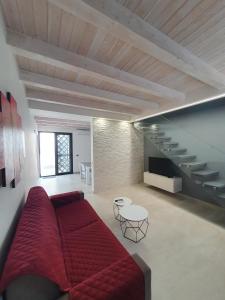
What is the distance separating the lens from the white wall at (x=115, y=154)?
4.95 m

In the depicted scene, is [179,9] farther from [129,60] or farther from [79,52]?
[79,52]

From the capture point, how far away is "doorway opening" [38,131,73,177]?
7.62 m

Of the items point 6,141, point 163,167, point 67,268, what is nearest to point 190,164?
point 163,167

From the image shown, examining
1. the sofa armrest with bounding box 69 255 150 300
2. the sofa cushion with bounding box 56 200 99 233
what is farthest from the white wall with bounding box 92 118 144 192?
the sofa armrest with bounding box 69 255 150 300

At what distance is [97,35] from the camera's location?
1576 millimetres

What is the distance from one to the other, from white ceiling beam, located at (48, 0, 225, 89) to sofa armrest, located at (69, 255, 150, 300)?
2015 millimetres

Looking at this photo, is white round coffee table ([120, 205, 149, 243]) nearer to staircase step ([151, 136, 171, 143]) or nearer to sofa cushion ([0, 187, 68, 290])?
sofa cushion ([0, 187, 68, 290])

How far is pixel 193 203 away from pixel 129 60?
149 inches

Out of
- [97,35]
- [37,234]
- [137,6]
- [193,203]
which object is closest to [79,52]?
[97,35]

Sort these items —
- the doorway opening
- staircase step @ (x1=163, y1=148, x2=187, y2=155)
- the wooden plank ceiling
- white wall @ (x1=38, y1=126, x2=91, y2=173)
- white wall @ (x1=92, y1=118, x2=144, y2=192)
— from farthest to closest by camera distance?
1. white wall @ (x1=38, y1=126, x2=91, y2=173)
2. the doorway opening
3. white wall @ (x1=92, y1=118, x2=144, y2=192)
4. staircase step @ (x1=163, y1=148, x2=187, y2=155)
5. the wooden plank ceiling

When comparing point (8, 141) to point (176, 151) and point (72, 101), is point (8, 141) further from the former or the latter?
point (176, 151)

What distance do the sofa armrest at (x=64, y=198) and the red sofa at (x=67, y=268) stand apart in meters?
0.97

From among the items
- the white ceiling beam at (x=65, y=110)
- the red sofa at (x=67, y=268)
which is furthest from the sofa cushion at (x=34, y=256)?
the white ceiling beam at (x=65, y=110)

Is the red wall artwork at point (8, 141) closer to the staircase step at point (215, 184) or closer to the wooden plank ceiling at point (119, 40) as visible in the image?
the wooden plank ceiling at point (119, 40)
